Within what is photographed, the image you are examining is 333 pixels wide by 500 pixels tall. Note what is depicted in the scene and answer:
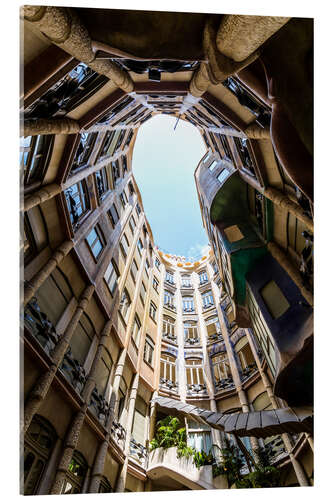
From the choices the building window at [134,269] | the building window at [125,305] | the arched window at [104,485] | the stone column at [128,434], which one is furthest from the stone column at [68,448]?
the building window at [134,269]

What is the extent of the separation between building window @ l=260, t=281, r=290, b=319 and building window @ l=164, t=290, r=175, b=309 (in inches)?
531

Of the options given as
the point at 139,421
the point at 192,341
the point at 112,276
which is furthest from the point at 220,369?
the point at 112,276

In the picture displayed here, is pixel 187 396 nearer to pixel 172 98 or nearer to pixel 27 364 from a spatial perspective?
pixel 27 364

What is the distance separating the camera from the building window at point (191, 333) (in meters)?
19.1

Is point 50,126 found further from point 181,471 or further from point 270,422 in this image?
point 181,471

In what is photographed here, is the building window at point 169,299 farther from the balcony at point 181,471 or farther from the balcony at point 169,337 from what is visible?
the balcony at point 181,471

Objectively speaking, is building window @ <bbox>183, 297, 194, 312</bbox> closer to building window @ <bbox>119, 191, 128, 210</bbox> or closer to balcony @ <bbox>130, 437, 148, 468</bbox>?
building window @ <bbox>119, 191, 128, 210</bbox>

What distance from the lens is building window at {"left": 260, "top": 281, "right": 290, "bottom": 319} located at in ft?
25.6

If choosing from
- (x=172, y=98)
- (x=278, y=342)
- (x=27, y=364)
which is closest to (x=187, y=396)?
(x=278, y=342)

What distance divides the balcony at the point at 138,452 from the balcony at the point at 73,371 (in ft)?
14.2

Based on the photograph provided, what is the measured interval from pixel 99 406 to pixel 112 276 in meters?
5.80

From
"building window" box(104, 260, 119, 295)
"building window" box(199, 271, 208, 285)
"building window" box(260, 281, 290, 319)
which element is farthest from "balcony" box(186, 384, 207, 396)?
"building window" box(199, 271, 208, 285)

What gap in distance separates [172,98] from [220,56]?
15.7 feet
